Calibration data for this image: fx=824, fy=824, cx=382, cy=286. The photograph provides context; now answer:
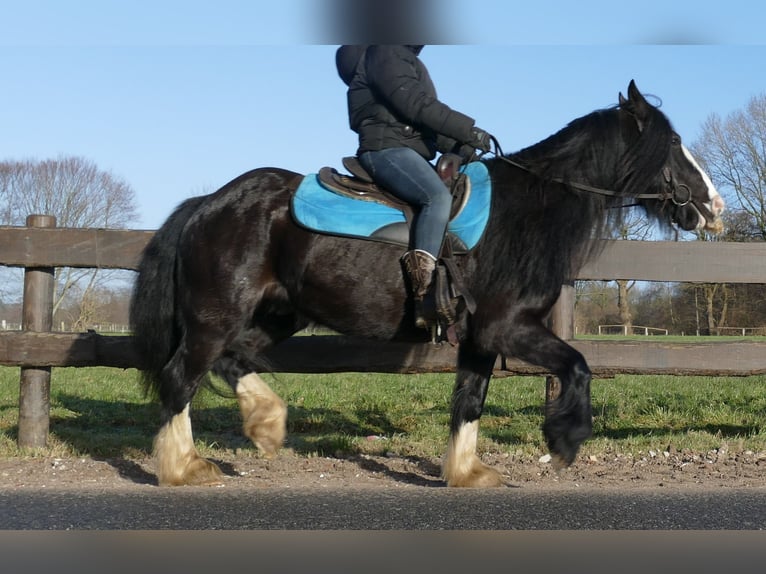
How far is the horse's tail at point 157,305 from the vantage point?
19.6ft

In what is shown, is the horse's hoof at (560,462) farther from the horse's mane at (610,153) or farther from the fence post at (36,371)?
the fence post at (36,371)

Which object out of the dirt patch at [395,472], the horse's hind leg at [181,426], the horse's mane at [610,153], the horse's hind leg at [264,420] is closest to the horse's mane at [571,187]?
the horse's mane at [610,153]

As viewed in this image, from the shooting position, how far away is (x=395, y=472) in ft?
19.8

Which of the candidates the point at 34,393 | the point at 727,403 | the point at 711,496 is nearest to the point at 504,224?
the point at 711,496

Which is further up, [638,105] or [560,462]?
[638,105]

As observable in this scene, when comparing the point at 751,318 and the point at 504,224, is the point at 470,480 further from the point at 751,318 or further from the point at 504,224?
the point at 751,318

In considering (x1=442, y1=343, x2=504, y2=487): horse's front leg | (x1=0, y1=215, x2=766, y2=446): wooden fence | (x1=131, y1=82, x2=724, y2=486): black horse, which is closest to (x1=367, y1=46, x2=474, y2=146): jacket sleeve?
(x1=131, y1=82, x2=724, y2=486): black horse

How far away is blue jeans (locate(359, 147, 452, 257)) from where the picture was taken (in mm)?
5285

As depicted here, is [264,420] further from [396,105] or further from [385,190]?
[396,105]

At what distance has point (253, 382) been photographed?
609cm

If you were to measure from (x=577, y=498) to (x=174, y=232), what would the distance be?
3.44 metres

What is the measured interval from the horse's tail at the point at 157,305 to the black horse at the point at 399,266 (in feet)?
0.05

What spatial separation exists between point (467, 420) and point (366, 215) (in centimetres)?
156

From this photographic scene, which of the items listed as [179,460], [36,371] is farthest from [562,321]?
[36,371]
